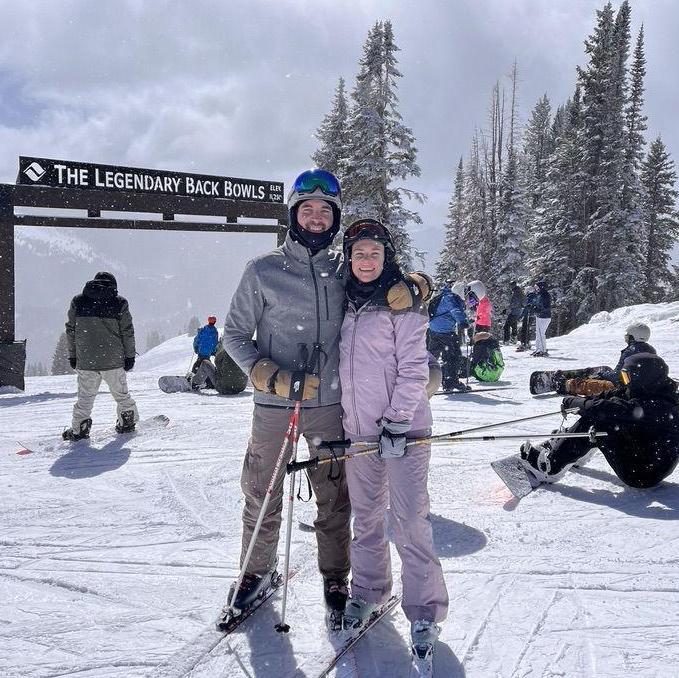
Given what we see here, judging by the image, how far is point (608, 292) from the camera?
26.0m

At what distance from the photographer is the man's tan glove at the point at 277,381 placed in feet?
8.90

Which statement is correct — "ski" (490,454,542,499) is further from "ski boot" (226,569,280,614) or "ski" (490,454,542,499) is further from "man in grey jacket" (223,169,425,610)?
"ski boot" (226,569,280,614)

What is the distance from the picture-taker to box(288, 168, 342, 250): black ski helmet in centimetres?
294

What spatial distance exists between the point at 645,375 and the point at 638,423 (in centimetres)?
42

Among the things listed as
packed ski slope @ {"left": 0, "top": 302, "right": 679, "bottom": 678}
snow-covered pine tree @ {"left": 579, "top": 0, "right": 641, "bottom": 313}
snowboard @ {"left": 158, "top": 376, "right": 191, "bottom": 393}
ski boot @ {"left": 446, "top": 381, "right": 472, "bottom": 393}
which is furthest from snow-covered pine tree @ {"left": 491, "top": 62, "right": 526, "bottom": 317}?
packed ski slope @ {"left": 0, "top": 302, "right": 679, "bottom": 678}

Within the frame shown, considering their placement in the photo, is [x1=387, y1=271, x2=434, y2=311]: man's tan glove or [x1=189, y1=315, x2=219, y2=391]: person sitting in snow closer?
[x1=387, y1=271, x2=434, y2=311]: man's tan glove

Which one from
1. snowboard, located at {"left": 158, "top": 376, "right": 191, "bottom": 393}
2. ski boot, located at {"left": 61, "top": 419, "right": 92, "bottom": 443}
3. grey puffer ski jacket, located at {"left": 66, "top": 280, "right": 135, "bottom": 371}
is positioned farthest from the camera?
snowboard, located at {"left": 158, "top": 376, "right": 191, "bottom": 393}

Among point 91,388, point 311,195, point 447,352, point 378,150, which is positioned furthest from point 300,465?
point 378,150

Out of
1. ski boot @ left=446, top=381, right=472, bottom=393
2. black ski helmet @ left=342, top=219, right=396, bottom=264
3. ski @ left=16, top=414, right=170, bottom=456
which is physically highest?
black ski helmet @ left=342, top=219, right=396, bottom=264

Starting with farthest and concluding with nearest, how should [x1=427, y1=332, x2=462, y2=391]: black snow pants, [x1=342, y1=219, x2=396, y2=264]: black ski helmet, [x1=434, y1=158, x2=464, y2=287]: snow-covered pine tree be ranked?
[x1=434, y1=158, x2=464, y2=287]: snow-covered pine tree, [x1=427, y1=332, x2=462, y2=391]: black snow pants, [x1=342, y1=219, x2=396, y2=264]: black ski helmet

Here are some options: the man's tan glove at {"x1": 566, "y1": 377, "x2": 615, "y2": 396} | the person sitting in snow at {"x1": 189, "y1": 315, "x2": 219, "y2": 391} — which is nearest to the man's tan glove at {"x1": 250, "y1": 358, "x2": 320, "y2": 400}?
the man's tan glove at {"x1": 566, "y1": 377, "x2": 615, "y2": 396}

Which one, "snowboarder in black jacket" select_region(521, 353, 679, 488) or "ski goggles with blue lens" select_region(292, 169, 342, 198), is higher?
"ski goggles with blue lens" select_region(292, 169, 342, 198)

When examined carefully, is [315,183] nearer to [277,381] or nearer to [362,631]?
[277,381]

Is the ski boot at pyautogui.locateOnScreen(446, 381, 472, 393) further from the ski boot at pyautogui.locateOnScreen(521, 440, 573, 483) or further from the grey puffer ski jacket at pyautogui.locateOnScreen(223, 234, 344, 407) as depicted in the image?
the grey puffer ski jacket at pyautogui.locateOnScreen(223, 234, 344, 407)
